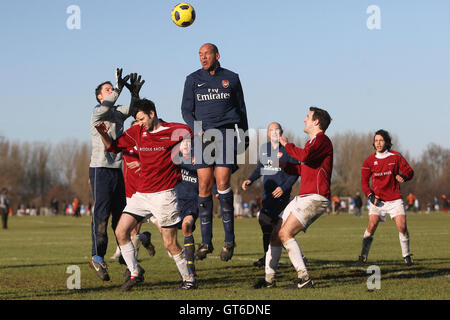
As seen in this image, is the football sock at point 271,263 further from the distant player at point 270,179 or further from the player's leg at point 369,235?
the player's leg at point 369,235

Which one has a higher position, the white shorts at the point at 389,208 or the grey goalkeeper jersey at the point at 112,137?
the grey goalkeeper jersey at the point at 112,137

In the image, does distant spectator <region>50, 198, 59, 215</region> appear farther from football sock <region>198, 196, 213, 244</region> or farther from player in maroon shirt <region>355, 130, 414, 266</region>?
football sock <region>198, 196, 213, 244</region>

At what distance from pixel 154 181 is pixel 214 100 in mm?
1889

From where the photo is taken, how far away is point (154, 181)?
8.38 meters

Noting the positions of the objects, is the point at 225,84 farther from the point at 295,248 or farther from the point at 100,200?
the point at 295,248

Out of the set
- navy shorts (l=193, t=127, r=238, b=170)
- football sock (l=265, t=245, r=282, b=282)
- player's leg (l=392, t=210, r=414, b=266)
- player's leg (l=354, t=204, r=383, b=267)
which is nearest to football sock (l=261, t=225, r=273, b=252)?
player's leg (l=354, t=204, r=383, b=267)

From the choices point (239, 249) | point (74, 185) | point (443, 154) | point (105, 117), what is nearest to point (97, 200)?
point (105, 117)

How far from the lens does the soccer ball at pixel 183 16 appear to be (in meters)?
9.75

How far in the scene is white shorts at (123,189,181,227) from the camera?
27.3ft

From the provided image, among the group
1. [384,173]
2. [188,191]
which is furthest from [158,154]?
[384,173]

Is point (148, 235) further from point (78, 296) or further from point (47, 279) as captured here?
point (78, 296)

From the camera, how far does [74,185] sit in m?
117

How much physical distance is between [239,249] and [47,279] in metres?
7.64

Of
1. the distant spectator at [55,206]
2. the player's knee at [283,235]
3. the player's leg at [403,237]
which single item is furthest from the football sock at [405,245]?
the distant spectator at [55,206]
